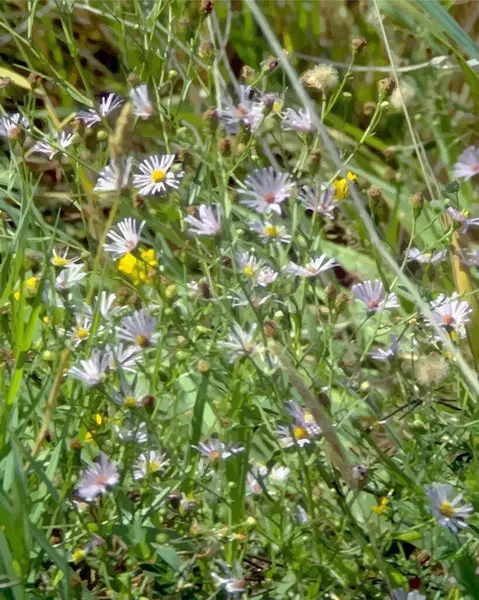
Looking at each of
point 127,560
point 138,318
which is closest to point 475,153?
point 138,318

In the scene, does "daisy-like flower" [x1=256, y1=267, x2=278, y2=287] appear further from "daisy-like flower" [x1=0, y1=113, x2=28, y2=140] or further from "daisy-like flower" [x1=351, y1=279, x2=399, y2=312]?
"daisy-like flower" [x1=0, y1=113, x2=28, y2=140]

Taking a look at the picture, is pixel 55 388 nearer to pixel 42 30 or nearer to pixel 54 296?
pixel 54 296

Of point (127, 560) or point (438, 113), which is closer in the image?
point (127, 560)

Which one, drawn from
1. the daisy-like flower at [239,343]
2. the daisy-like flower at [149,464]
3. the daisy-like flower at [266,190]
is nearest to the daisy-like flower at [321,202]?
the daisy-like flower at [266,190]

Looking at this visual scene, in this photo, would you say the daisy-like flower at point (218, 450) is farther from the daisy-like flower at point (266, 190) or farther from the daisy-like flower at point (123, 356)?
the daisy-like flower at point (266, 190)

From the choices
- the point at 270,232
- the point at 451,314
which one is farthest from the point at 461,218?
the point at 270,232
